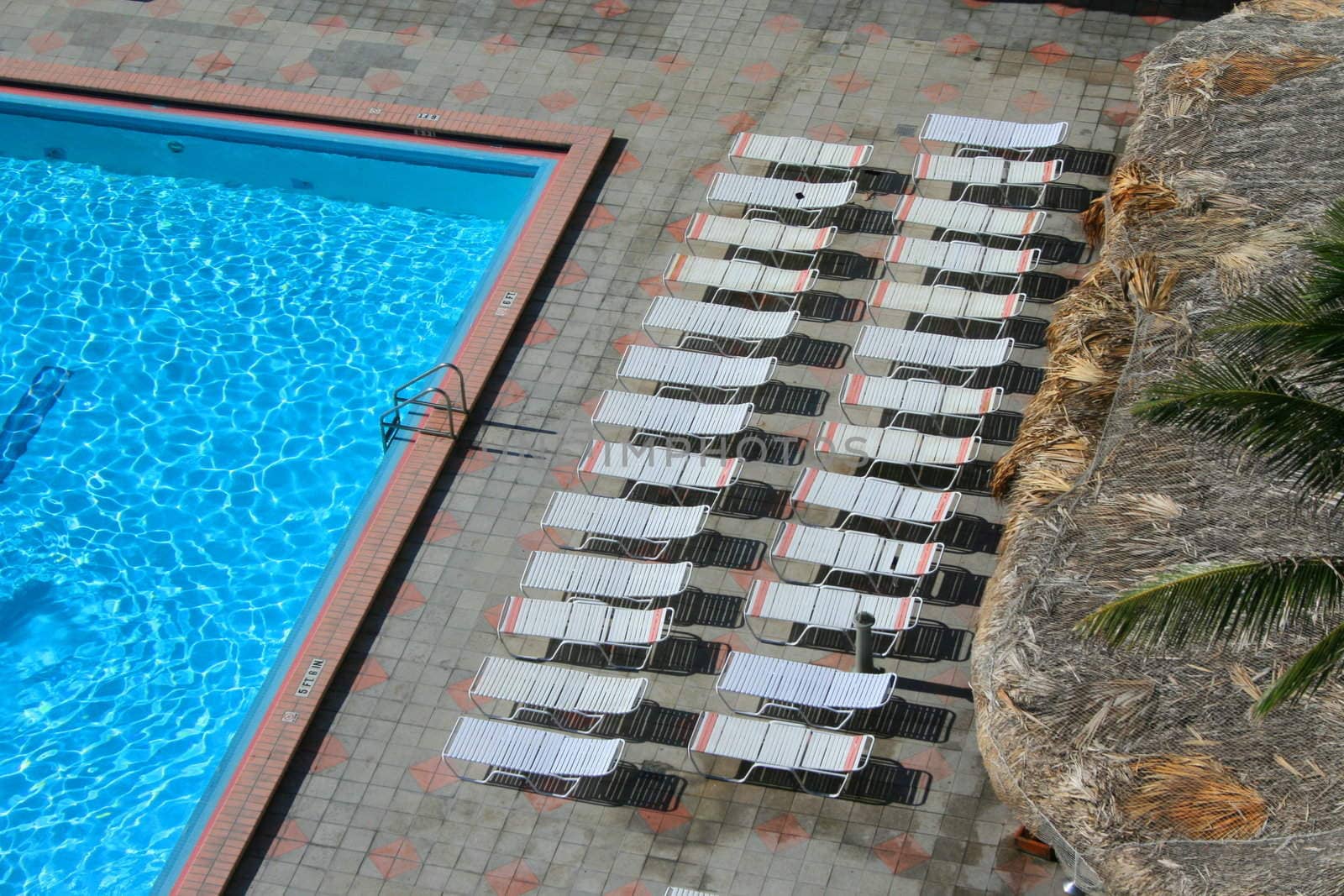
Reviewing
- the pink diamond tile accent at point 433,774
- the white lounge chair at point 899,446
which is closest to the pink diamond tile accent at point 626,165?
the white lounge chair at point 899,446

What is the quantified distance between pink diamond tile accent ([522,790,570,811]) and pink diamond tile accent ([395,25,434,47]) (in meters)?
11.6

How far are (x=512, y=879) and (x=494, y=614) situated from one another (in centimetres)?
282

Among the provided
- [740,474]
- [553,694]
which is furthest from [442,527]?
[740,474]

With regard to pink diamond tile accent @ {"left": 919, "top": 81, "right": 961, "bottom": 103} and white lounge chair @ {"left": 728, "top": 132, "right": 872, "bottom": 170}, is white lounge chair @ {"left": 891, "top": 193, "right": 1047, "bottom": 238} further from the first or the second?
pink diamond tile accent @ {"left": 919, "top": 81, "right": 961, "bottom": 103}

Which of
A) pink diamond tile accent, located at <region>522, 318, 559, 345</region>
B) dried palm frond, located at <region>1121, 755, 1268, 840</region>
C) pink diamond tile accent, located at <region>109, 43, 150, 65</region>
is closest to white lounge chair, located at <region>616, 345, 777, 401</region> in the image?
pink diamond tile accent, located at <region>522, 318, 559, 345</region>

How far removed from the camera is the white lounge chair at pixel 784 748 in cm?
1483

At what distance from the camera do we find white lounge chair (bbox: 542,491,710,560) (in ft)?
54.7

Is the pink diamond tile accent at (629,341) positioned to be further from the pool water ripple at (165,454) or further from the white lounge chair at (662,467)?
the pool water ripple at (165,454)

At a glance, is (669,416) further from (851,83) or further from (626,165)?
(851,83)

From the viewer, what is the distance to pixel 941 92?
21547 millimetres

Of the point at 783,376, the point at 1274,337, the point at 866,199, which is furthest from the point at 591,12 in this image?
the point at 1274,337

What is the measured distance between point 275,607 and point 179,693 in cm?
126

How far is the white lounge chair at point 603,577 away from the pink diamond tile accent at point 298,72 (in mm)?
9022

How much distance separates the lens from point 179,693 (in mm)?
16750
